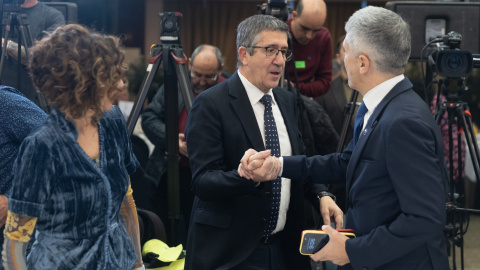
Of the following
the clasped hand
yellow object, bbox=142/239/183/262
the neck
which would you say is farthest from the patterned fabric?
the neck

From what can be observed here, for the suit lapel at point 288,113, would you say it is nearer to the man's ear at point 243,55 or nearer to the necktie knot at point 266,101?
the necktie knot at point 266,101

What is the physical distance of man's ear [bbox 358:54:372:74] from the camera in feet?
5.74

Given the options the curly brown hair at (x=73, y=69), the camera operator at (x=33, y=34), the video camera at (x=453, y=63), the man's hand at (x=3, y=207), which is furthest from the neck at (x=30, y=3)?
the video camera at (x=453, y=63)

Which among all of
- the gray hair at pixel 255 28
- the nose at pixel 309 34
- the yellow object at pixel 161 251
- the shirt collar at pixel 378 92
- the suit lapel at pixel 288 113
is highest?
the gray hair at pixel 255 28

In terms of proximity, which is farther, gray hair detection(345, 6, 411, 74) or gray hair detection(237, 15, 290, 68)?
gray hair detection(237, 15, 290, 68)

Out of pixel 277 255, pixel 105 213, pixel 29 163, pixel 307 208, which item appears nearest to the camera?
pixel 29 163

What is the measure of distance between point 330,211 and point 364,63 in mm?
705

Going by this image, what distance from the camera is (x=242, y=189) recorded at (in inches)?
83.9

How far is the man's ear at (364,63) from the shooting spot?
5.74 ft

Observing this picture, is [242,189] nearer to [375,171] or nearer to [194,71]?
[375,171]

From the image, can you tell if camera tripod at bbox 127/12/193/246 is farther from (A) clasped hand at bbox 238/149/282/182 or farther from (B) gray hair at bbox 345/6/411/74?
(B) gray hair at bbox 345/6/411/74

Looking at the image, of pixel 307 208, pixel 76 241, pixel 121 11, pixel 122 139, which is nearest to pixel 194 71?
pixel 307 208

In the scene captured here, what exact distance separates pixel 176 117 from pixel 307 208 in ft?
2.79

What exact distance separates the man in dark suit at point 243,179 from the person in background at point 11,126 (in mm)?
550
